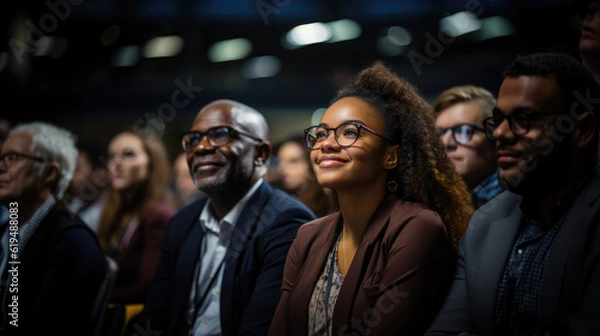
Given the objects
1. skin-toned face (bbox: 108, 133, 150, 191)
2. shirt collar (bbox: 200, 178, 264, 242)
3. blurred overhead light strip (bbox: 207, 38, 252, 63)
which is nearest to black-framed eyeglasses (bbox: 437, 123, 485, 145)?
shirt collar (bbox: 200, 178, 264, 242)

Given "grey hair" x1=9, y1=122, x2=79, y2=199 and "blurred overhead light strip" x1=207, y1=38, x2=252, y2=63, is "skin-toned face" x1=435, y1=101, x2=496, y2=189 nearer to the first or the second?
"grey hair" x1=9, y1=122, x2=79, y2=199

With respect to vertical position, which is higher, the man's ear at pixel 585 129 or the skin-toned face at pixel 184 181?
the skin-toned face at pixel 184 181

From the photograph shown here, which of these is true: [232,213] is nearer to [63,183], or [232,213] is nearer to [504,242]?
[63,183]

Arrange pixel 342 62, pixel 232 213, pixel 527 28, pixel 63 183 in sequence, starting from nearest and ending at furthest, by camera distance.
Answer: pixel 232 213
pixel 63 183
pixel 527 28
pixel 342 62

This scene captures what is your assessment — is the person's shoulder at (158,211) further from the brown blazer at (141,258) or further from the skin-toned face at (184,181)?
the skin-toned face at (184,181)

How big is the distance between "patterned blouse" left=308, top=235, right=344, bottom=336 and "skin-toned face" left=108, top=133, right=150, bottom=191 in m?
2.91

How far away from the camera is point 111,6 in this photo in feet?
22.6

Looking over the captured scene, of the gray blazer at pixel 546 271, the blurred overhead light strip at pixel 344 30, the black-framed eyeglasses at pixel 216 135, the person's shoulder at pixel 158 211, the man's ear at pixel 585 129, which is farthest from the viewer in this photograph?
the blurred overhead light strip at pixel 344 30

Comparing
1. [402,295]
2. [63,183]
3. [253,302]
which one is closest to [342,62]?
[63,183]

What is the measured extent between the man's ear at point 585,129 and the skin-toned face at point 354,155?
2.30ft

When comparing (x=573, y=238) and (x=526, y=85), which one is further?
(x=526, y=85)

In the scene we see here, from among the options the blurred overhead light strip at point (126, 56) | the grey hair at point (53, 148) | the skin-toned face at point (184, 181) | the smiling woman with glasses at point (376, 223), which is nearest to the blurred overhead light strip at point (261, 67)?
the blurred overhead light strip at point (126, 56)

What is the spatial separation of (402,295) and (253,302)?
0.95 metres

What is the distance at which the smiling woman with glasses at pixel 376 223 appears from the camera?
187 cm
